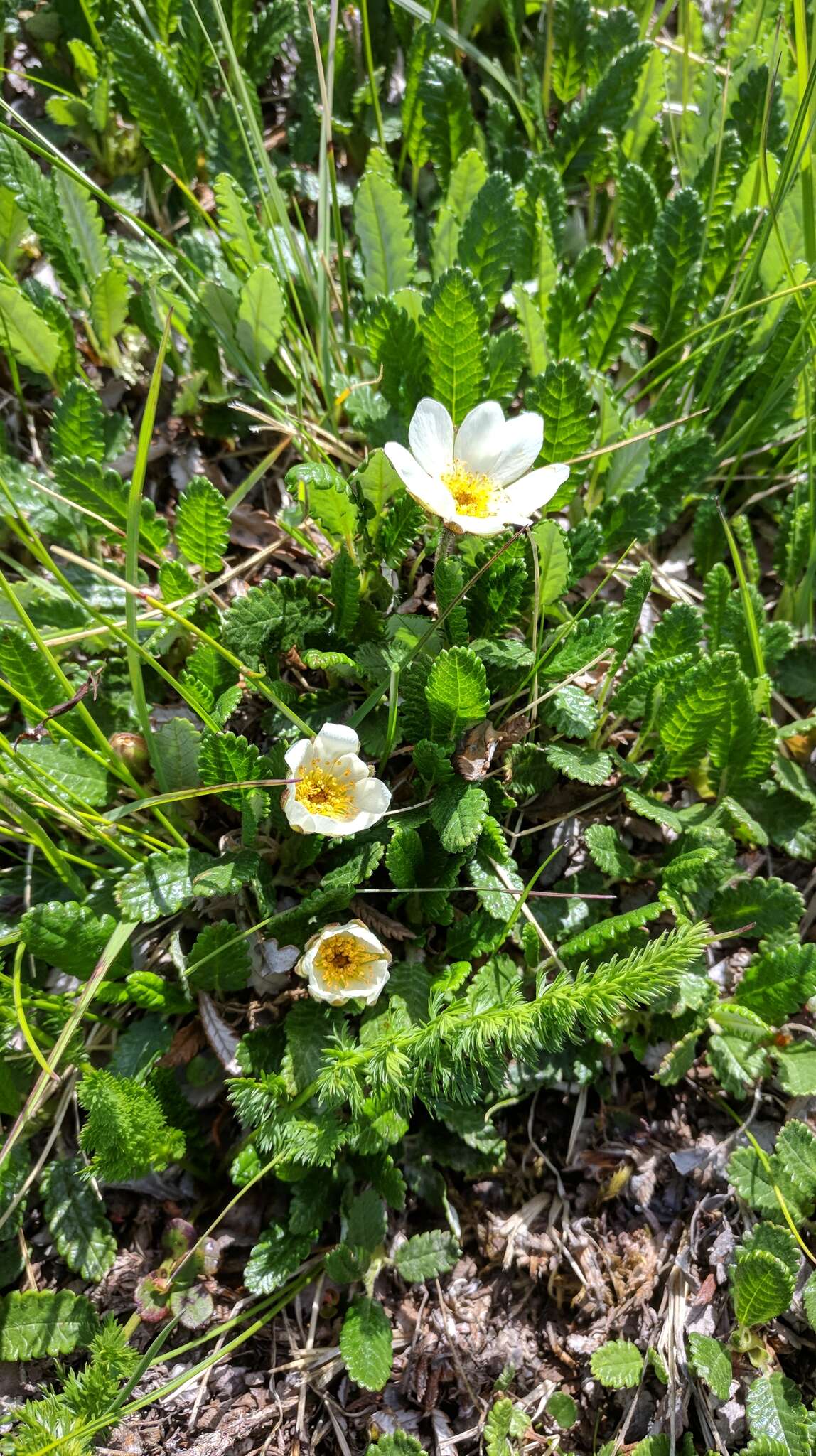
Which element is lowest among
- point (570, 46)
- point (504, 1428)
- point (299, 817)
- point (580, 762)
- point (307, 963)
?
point (504, 1428)

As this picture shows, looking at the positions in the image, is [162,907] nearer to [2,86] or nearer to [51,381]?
[51,381]

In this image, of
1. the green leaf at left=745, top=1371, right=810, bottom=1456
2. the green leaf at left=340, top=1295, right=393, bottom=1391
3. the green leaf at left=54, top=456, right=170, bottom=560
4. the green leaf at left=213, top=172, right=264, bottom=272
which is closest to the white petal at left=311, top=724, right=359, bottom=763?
the green leaf at left=54, top=456, right=170, bottom=560

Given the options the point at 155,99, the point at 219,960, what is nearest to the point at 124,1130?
the point at 219,960

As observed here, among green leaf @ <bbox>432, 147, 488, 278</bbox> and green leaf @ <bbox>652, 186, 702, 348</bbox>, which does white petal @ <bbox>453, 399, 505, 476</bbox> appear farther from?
green leaf @ <bbox>652, 186, 702, 348</bbox>

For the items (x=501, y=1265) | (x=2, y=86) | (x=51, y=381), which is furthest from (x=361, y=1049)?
(x=2, y=86)

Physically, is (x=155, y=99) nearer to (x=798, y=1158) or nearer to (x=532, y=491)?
(x=532, y=491)

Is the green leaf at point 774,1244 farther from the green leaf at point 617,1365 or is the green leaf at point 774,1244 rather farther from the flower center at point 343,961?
the flower center at point 343,961

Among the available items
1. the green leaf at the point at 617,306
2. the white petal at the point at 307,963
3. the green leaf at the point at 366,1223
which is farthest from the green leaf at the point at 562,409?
the green leaf at the point at 366,1223
